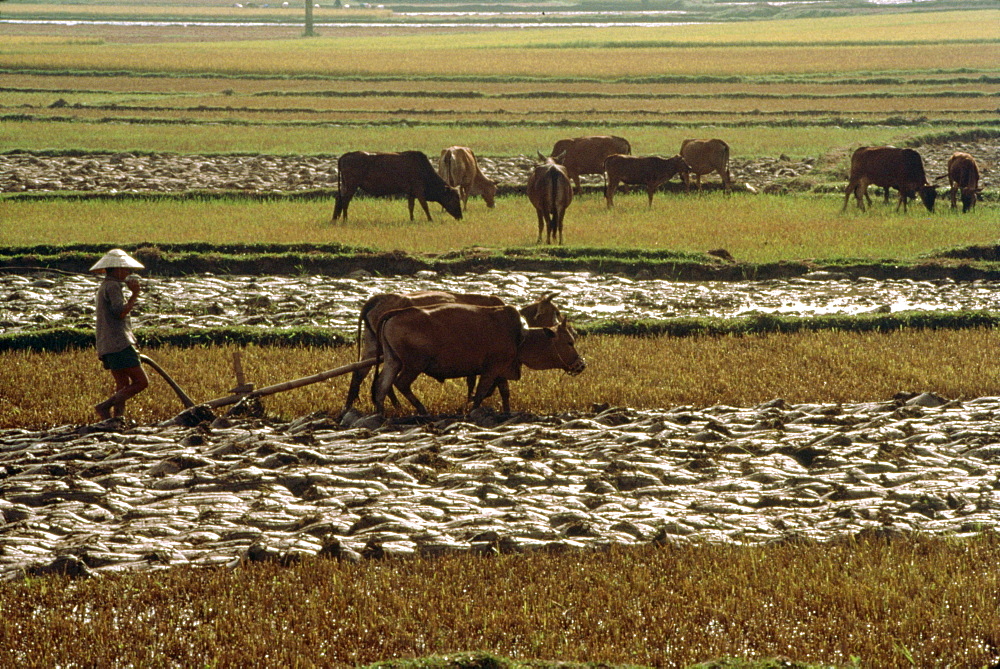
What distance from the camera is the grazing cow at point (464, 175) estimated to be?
81.1ft

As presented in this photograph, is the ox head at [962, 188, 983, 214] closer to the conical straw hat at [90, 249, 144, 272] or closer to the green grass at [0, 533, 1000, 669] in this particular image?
the green grass at [0, 533, 1000, 669]

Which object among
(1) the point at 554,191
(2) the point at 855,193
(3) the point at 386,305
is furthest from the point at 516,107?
(3) the point at 386,305

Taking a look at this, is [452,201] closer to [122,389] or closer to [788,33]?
[122,389]

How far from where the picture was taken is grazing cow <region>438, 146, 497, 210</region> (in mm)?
24719

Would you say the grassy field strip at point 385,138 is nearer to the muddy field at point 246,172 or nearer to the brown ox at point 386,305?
the muddy field at point 246,172

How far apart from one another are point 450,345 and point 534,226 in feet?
38.5

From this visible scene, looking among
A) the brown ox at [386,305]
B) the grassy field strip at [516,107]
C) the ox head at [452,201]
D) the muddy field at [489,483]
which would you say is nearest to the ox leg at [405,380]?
the brown ox at [386,305]

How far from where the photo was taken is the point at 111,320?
11.1 m

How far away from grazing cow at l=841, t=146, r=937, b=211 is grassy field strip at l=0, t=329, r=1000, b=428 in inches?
390

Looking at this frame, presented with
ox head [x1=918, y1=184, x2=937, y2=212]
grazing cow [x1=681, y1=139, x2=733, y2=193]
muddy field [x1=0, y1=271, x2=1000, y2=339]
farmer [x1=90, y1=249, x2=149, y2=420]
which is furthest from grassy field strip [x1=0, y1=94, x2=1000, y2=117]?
farmer [x1=90, y1=249, x2=149, y2=420]

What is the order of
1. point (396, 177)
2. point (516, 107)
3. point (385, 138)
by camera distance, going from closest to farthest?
point (396, 177) < point (385, 138) < point (516, 107)

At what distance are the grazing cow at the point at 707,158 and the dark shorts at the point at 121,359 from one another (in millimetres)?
17927

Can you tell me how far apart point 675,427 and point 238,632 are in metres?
5.19

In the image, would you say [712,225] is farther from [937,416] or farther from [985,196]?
[937,416]
